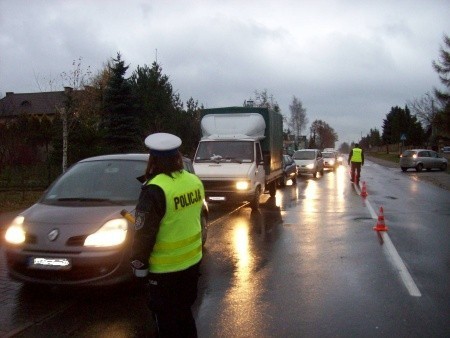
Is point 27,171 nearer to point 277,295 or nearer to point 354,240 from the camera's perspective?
point 354,240

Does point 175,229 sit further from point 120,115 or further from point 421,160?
point 421,160

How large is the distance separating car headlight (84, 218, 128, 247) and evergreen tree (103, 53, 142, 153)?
23728 millimetres

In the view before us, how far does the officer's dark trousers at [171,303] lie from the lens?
311 cm

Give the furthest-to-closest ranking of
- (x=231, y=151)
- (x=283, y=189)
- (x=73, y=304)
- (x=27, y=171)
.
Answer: (x=283, y=189)
(x=27, y=171)
(x=231, y=151)
(x=73, y=304)

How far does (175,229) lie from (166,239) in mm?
86

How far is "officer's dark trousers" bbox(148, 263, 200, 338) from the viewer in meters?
3.11

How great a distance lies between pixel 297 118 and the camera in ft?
294

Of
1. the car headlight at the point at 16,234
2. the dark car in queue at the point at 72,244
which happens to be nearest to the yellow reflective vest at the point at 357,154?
the dark car in queue at the point at 72,244

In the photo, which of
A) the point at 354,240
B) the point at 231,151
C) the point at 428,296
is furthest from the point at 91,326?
the point at 231,151

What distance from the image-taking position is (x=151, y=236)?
3023 mm

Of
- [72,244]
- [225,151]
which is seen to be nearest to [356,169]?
[225,151]

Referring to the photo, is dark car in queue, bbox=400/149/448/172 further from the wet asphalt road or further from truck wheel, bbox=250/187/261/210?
the wet asphalt road

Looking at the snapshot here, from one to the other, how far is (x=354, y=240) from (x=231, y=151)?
19.0ft

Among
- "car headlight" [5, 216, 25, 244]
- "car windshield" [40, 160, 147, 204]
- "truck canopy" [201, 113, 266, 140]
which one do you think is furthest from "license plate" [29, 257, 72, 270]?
"truck canopy" [201, 113, 266, 140]
